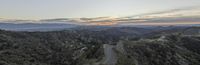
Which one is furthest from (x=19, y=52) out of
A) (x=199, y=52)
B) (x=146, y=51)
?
(x=199, y=52)

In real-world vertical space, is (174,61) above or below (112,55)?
below

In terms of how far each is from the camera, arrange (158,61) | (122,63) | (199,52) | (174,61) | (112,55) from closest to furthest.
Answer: (122,63) < (112,55) < (158,61) < (174,61) < (199,52)

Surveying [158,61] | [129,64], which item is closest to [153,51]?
[158,61]

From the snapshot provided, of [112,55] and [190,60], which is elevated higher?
[112,55]

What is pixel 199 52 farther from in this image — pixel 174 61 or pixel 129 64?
pixel 129 64

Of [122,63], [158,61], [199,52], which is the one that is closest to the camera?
[122,63]

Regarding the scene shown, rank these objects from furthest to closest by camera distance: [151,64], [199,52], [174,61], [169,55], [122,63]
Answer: [199,52], [169,55], [174,61], [151,64], [122,63]

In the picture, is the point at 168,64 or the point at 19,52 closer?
the point at 168,64

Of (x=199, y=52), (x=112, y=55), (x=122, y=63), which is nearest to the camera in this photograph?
(x=122, y=63)

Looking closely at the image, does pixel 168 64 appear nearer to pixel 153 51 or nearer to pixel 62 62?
pixel 153 51
